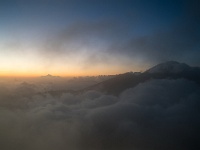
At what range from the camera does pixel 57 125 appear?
17688 centimetres

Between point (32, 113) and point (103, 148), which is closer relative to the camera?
point (103, 148)

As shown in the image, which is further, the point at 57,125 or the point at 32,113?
the point at 32,113

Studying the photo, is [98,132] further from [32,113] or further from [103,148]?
[32,113]

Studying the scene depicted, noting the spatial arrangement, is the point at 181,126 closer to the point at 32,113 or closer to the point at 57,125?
the point at 57,125

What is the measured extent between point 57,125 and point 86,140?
27267mm

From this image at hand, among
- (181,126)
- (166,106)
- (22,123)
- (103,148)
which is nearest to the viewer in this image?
(103,148)

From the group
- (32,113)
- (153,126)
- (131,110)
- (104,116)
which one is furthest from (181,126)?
(32,113)

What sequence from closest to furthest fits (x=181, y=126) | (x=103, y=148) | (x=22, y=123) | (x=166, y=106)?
(x=103, y=148), (x=181, y=126), (x=22, y=123), (x=166, y=106)

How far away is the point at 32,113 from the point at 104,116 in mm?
61755

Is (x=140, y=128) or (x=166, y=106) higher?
(x=166, y=106)

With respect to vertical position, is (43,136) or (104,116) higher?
(104,116)

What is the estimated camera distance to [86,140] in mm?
165375

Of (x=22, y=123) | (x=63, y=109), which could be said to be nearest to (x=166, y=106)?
(x=63, y=109)

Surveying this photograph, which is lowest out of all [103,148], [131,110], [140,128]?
[103,148]
